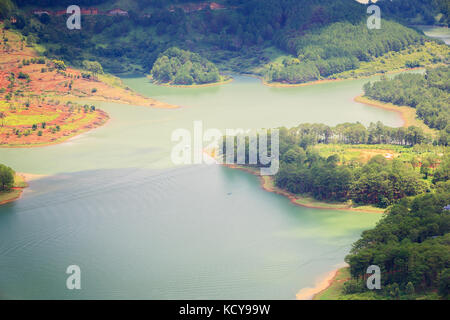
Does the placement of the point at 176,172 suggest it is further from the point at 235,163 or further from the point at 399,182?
the point at 399,182

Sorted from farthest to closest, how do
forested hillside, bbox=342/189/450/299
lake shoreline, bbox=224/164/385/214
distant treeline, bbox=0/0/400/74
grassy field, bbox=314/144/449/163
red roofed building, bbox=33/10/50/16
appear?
red roofed building, bbox=33/10/50/16 → distant treeline, bbox=0/0/400/74 → grassy field, bbox=314/144/449/163 → lake shoreline, bbox=224/164/385/214 → forested hillside, bbox=342/189/450/299

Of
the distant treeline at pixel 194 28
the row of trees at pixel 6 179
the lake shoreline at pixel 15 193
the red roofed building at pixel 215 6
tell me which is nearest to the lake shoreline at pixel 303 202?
the lake shoreline at pixel 15 193

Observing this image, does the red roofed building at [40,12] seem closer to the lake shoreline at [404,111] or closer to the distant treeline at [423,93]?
the distant treeline at [423,93]

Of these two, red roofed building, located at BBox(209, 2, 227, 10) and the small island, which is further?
red roofed building, located at BBox(209, 2, 227, 10)

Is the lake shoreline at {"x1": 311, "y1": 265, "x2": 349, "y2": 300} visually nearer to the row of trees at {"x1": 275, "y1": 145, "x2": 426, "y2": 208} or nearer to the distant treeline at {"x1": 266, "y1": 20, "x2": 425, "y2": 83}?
the row of trees at {"x1": 275, "y1": 145, "x2": 426, "y2": 208}

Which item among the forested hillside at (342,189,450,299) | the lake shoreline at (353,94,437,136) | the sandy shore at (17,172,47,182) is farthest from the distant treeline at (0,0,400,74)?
the forested hillside at (342,189,450,299)
